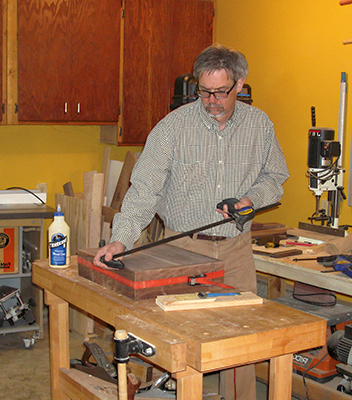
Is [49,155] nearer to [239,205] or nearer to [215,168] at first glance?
[215,168]

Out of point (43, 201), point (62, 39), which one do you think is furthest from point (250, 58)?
point (43, 201)

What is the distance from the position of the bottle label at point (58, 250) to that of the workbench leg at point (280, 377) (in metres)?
0.94

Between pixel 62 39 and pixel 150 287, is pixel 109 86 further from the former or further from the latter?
pixel 150 287

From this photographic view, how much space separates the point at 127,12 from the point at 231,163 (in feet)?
7.32

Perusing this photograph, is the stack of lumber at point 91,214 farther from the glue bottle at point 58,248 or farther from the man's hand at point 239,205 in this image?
the man's hand at point 239,205

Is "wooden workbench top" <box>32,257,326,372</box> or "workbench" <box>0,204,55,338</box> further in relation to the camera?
"workbench" <box>0,204,55,338</box>

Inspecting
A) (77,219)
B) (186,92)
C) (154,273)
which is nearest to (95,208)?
(77,219)

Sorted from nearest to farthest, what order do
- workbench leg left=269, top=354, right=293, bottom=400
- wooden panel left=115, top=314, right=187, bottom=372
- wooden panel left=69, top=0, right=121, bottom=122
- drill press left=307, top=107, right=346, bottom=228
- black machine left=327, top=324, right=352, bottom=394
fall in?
wooden panel left=115, top=314, right=187, bottom=372
workbench leg left=269, top=354, right=293, bottom=400
black machine left=327, top=324, right=352, bottom=394
drill press left=307, top=107, right=346, bottom=228
wooden panel left=69, top=0, right=121, bottom=122

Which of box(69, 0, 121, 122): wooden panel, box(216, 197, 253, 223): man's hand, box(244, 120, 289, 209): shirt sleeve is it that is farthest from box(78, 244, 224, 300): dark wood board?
box(69, 0, 121, 122): wooden panel

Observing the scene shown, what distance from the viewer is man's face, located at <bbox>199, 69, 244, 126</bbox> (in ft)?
6.95

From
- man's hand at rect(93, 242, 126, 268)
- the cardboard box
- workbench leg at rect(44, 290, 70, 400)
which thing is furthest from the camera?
the cardboard box

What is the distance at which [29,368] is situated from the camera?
10.8 ft

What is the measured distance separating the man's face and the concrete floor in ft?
5.31

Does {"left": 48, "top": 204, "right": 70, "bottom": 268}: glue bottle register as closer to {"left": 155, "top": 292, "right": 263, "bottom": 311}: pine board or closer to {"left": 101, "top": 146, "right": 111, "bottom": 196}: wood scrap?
{"left": 155, "top": 292, "right": 263, "bottom": 311}: pine board
